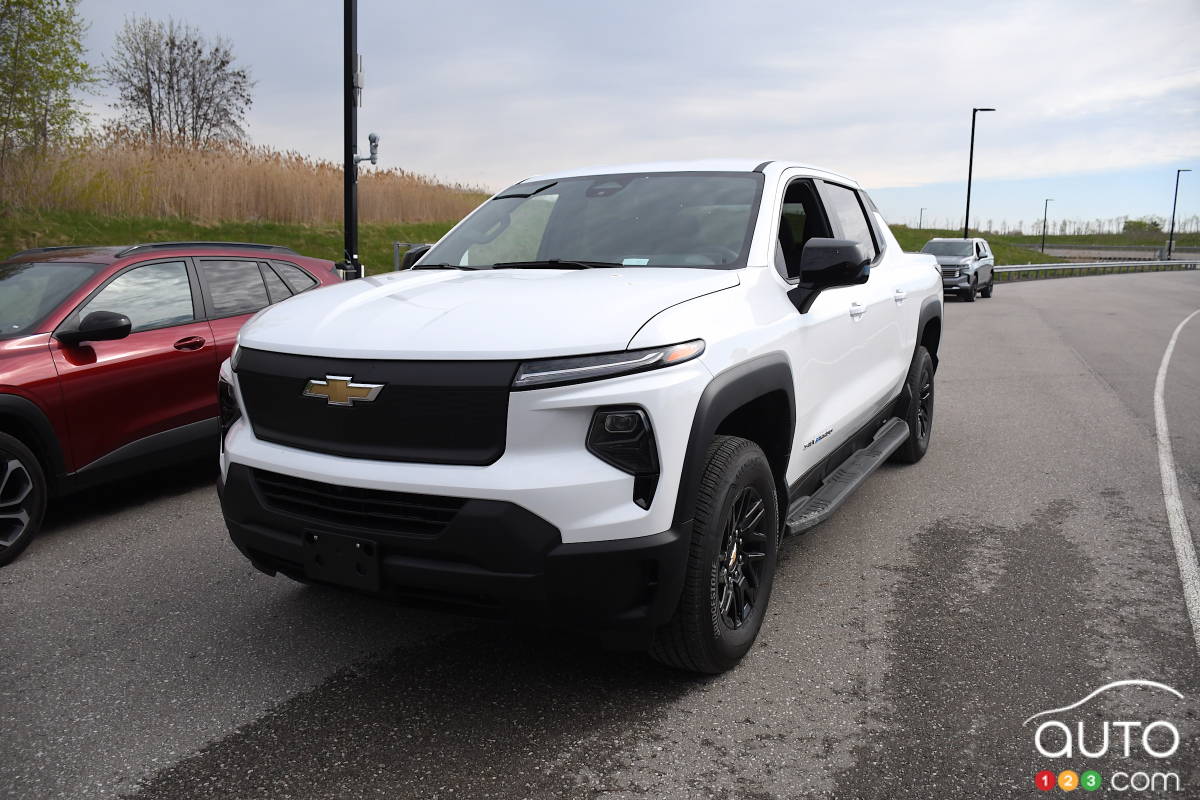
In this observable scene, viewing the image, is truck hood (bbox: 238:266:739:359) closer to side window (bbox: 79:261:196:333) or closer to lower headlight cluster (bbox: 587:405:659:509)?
lower headlight cluster (bbox: 587:405:659:509)

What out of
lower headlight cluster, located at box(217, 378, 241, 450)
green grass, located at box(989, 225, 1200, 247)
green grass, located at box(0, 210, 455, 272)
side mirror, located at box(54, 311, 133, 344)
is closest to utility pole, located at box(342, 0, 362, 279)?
green grass, located at box(0, 210, 455, 272)

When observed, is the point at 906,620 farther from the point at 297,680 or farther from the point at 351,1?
the point at 351,1

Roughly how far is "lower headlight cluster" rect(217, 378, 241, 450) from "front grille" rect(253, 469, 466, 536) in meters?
0.35

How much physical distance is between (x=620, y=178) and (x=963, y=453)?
3805 millimetres

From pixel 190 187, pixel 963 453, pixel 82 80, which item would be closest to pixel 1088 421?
pixel 963 453

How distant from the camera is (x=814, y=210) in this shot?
4.66m

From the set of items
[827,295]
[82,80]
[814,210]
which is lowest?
[827,295]

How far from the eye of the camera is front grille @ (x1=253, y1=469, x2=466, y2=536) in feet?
9.04

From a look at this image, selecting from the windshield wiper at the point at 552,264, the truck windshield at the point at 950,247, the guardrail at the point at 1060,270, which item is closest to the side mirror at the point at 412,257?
the windshield wiper at the point at 552,264

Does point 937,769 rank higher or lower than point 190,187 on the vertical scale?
lower

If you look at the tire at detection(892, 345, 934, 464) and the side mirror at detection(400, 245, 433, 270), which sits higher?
the side mirror at detection(400, 245, 433, 270)

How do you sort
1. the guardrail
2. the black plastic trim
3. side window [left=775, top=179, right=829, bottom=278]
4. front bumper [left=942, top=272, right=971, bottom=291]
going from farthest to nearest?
the guardrail < front bumper [left=942, top=272, right=971, bottom=291] < the black plastic trim < side window [left=775, top=179, right=829, bottom=278]

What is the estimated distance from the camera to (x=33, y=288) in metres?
5.32

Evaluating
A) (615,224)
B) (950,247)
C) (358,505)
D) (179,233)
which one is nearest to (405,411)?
(358,505)
